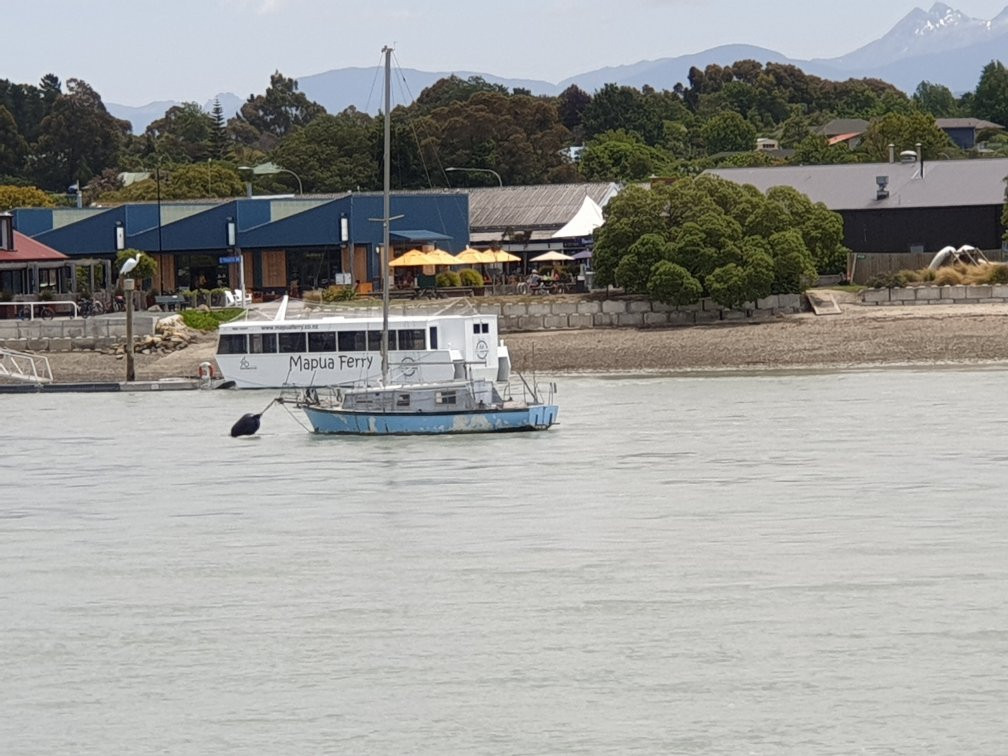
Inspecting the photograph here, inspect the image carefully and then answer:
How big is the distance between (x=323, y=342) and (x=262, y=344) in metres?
2.02

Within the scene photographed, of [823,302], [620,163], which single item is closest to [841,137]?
[620,163]

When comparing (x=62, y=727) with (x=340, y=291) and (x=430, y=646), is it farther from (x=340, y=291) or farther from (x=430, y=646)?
(x=340, y=291)

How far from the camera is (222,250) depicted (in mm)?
83750

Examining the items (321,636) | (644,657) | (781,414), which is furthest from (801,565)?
(781,414)

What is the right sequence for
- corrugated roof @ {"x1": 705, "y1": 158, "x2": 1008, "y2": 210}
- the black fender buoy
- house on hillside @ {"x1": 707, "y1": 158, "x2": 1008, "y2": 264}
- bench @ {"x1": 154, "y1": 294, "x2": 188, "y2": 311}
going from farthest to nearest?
corrugated roof @ {"x1": 705, "y1": 158, "x2": 1008, "y2": 210} < bench @ {"x1": 154, "y1": 294, "x2": 188, "y2": 311} < house on hillside @ {"x1": 707, "y1": 158, "x2": 1008, "y2": 264} < the black fender buoy

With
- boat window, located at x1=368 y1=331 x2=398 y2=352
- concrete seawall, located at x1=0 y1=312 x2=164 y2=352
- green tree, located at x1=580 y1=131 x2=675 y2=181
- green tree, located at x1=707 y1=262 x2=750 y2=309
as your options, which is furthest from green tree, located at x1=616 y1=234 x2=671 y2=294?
green tree, located at x1=580 y1=131 x2=675 y2=181

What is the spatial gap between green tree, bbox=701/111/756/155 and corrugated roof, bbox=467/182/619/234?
Answer: 6981 cm

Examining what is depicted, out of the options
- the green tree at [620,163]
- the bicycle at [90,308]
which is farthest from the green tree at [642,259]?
the green tree at [620,163]

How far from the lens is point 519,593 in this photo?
2655cm

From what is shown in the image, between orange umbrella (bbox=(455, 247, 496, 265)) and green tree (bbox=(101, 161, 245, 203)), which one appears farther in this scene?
green tree (bbox=(101, 161, 245, 203))

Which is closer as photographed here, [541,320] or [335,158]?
[541,320]

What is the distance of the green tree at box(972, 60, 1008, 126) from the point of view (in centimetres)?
17538

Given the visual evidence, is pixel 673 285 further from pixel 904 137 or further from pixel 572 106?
pixel 572 106

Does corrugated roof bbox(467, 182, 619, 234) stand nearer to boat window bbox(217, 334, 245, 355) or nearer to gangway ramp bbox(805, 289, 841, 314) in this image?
gangway ramp bbox(805, 289, 841, 314)
